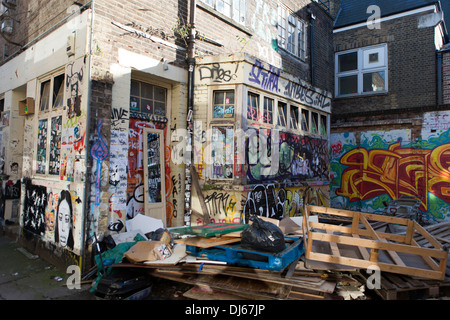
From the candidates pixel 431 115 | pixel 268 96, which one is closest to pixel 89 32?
pixel 268 96

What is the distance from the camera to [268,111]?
765 cm

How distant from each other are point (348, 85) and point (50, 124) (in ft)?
45.3

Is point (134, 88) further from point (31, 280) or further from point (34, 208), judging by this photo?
point (31, 280)

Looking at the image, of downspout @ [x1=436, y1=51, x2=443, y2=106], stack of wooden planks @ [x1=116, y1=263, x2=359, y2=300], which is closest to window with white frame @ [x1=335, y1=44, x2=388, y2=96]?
downspout @ [x1=436, y1=51, x2=443, y2=106]

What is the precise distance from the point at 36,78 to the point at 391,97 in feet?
46.4

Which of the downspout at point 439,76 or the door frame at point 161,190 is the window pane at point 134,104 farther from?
the downspout at point 439,76

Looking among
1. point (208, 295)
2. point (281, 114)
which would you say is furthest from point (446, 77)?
point (208, 295)

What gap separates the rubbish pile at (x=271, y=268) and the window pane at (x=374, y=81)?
11.6 meters

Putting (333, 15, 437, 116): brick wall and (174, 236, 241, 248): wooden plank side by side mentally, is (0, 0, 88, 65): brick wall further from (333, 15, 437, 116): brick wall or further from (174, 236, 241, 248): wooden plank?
(333, 15, 437, 116): brick wall

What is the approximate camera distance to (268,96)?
297 inches

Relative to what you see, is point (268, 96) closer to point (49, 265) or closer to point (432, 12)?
point (49, 265)

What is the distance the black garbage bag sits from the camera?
4.24 metres

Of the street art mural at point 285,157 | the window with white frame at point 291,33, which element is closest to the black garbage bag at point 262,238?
the street art mural at point 285,157

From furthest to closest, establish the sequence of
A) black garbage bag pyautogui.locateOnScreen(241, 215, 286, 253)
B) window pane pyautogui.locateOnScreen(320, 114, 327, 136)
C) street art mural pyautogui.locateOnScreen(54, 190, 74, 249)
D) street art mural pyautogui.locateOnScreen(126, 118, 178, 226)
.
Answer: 1. window pane pyautogui.locateOnScreen(320, 114, 327, 136)
2. street art mural pyautogui.locateOnScreen(126, 118, 178, 226)
3. street art mural pyautogui.locateOnScreen(54, 190, 74, 249)
4. black garbage bag pyautogui.locateOnScreen(241, 215, 286, 253)
